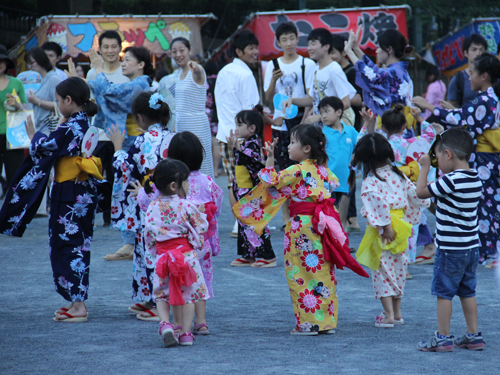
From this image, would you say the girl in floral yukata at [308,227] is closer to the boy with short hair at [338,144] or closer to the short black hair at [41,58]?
the boy with short hair at [338,144]

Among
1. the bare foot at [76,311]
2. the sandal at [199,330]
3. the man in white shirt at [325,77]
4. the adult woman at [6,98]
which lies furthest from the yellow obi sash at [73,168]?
the adult woman at [6,98]

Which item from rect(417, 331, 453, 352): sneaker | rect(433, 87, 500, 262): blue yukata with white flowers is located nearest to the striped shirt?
rect(417, 331, 453, 352): sneaker

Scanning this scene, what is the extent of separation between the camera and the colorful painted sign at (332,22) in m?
14.7

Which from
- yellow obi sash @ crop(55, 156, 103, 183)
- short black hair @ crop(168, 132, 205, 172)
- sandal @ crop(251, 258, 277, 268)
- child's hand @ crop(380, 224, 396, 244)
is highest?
short black hair @ crop(168, 132, 205, 172)

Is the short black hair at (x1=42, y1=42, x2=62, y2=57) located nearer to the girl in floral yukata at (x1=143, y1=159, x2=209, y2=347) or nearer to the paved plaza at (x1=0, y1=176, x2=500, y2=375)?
the paved plaza at (x1=0, y1=176, x2=500, y2=375)

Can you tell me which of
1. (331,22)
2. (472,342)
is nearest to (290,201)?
(472,342)

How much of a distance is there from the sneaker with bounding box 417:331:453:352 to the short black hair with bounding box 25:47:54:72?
6.26 metres

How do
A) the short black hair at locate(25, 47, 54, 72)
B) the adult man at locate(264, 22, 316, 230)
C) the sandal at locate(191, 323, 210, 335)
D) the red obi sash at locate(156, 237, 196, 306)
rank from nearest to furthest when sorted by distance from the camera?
the red obi sash at locate(156, 237, 196, 306) → the sandal at locate(191, 323, 210, 335) → the adult man at locate(264, 22, 316, 230) → the short black hair at locate(25, 47, 54, 72)

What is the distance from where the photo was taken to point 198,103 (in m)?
7.38

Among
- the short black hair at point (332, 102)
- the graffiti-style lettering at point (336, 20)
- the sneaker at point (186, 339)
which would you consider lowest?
the sneaker at point (186, 339)

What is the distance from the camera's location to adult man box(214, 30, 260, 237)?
744 cm

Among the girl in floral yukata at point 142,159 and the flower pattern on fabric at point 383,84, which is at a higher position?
the flower pattern on fabric at point 383,84

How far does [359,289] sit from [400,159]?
120cm

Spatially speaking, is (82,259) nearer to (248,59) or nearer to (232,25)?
(248,59)
